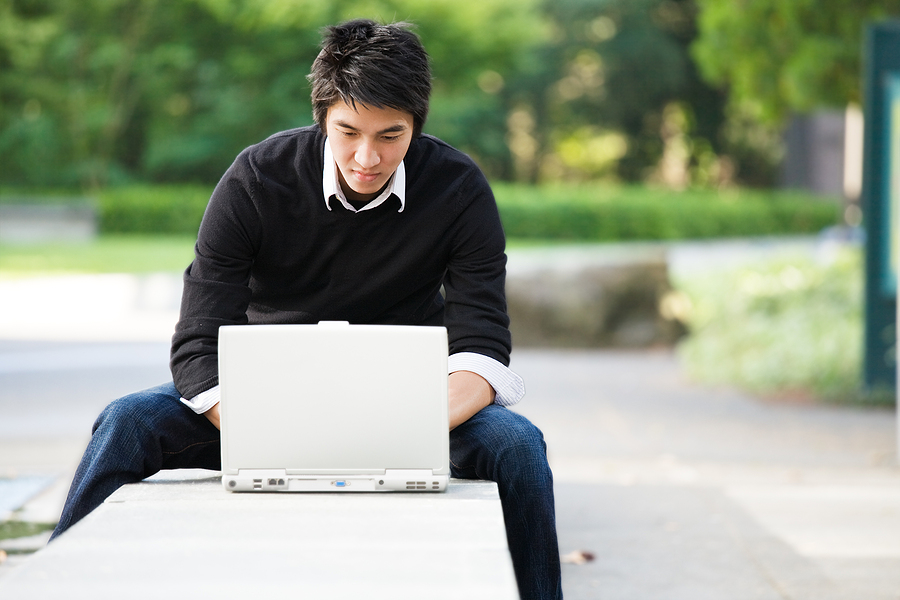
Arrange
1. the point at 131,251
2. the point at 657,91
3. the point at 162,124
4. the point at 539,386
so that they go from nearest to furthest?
the point at 539,386
the point at 131,251
the point at 162,124
the point at 657,91

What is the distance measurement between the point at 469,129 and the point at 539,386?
24449 millimetres

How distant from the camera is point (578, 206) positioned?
87.5 feet

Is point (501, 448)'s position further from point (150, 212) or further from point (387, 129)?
point (150, 212)

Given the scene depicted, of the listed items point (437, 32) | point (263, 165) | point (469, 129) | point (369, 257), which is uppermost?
point (437, 32)

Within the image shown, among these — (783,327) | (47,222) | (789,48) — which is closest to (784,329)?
(783,327)

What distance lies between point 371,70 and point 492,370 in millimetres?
770

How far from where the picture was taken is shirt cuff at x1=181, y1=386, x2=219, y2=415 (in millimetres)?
2508

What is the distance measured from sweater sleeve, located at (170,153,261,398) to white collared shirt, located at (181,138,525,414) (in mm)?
81

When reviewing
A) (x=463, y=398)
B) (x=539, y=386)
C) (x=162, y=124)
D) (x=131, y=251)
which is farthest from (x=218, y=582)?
(x=162, y=124)

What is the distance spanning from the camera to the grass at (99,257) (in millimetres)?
17688

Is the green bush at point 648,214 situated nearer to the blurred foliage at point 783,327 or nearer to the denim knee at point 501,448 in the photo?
the blurred foliage at point 783,327

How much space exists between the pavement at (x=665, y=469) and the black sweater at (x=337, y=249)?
1.25 meters

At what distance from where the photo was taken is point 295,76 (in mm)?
26797

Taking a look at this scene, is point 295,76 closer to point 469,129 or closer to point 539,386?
point 469,129
